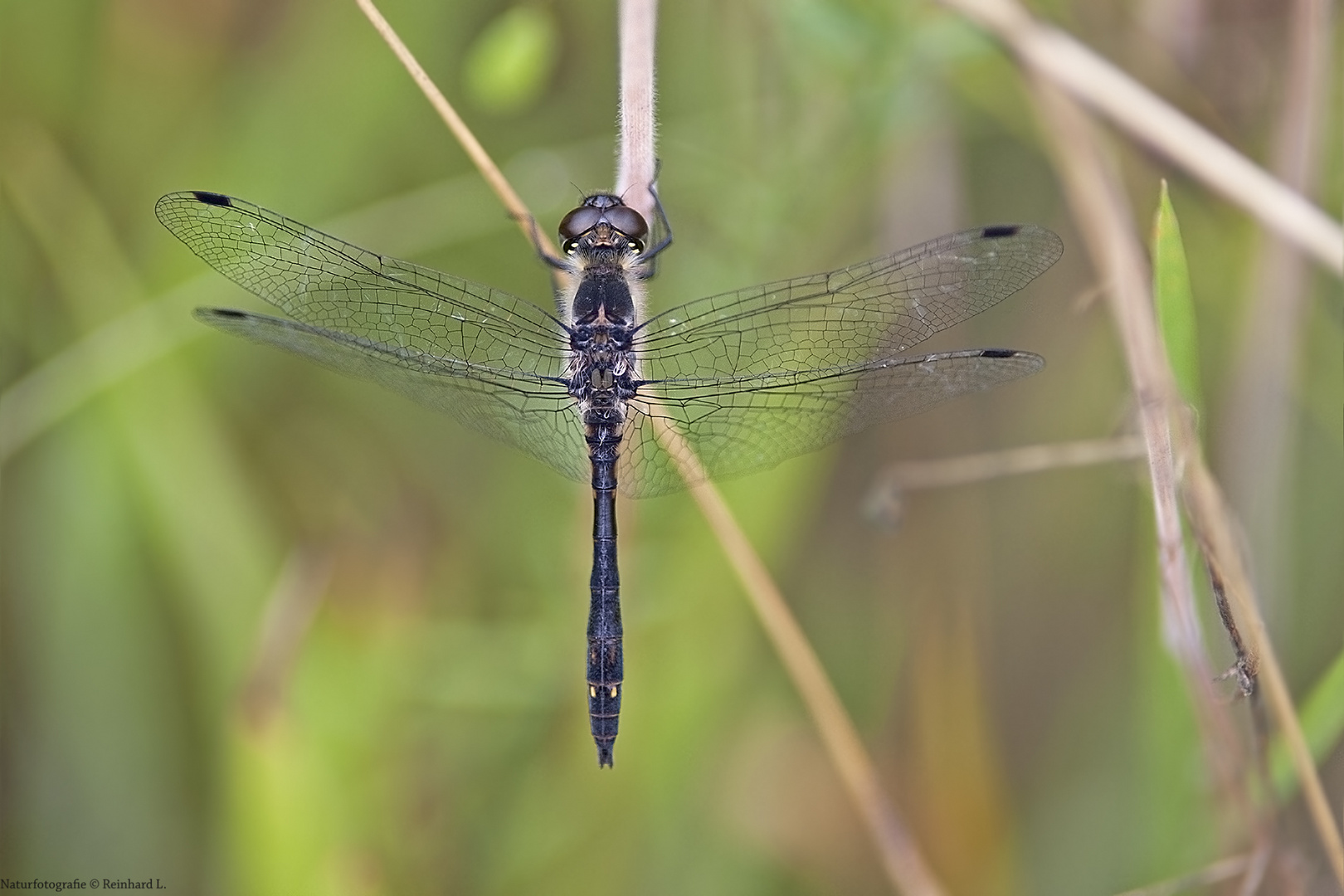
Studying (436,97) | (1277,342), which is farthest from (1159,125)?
(436,97)

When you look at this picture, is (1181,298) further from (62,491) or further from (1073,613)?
(62,491)

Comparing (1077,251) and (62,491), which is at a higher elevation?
(1077,251)

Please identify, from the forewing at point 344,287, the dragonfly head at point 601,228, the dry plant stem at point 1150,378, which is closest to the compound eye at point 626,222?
the dragonfly head at point 601,228

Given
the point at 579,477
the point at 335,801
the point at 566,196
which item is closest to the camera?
the point at 335,801

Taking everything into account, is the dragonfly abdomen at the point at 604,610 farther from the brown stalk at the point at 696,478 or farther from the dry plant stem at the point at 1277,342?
the dry plant stem at the point at 1277,342

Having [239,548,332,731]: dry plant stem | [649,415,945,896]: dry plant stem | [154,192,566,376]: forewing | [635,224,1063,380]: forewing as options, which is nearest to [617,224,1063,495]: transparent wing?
[635,224,1063,380]: forewing

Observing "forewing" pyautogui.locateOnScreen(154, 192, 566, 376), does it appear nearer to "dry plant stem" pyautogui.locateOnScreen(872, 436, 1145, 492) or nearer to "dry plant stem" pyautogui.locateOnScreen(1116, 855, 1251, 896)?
"dry plant stem" pyautogui.locateOnScreen(872, 436, 1145, 492)

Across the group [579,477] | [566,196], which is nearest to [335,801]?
[579,477]
